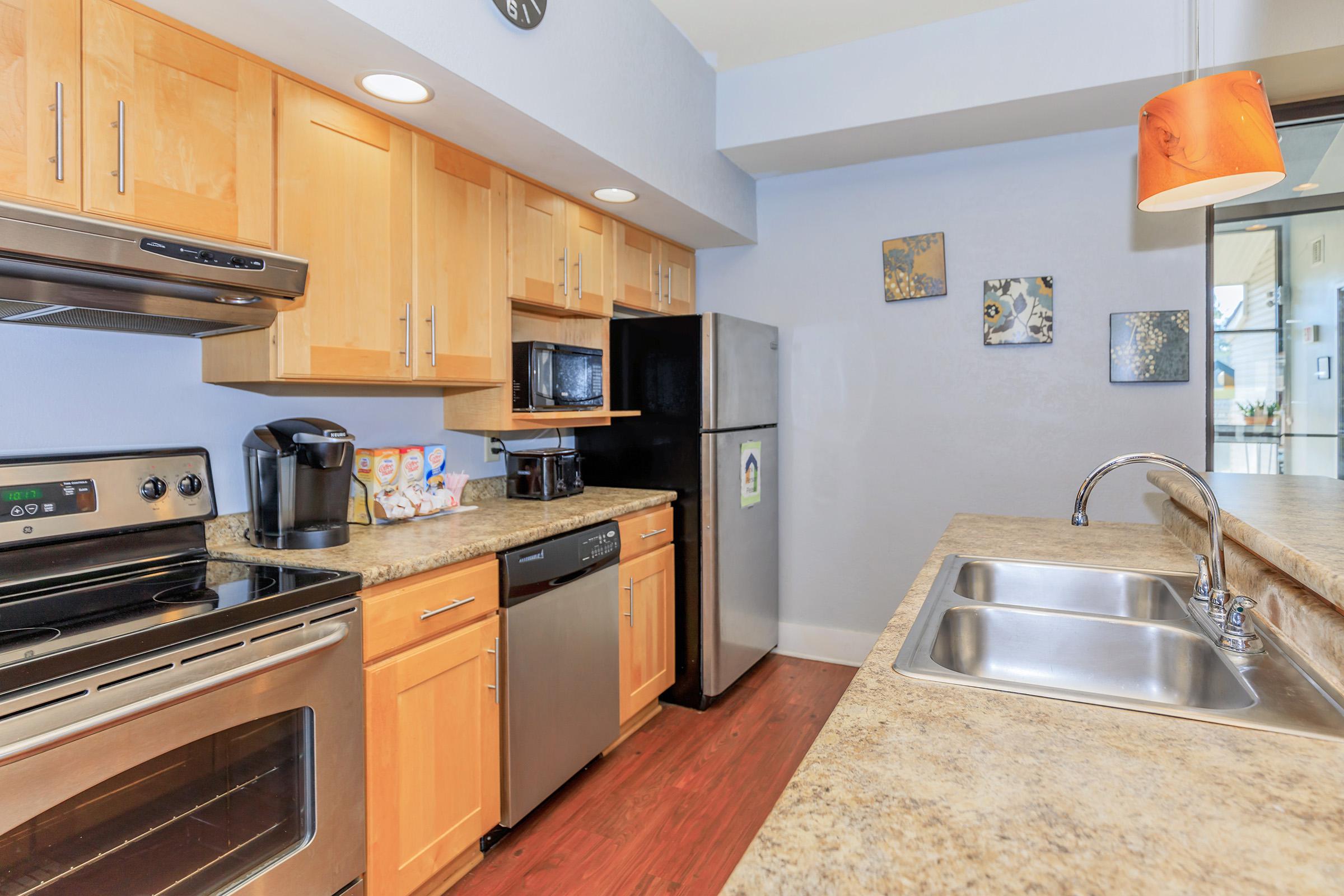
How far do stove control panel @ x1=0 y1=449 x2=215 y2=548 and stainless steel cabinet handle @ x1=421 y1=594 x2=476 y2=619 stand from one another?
61 centimetres

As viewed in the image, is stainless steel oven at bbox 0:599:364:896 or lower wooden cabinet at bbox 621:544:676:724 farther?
lower wooden cabinet at bbox 621:544:676:724

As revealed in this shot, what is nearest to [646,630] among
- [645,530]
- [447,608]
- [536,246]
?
[645,530]

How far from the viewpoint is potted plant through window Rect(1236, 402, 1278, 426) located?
2.79 meters

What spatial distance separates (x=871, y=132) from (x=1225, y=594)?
2.32m

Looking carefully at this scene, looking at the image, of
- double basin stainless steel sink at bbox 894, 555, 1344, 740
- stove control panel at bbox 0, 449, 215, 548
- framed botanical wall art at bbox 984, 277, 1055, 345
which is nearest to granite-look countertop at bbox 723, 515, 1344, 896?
double basin stainless steel sink at bbox 894, 555, 1344, 740

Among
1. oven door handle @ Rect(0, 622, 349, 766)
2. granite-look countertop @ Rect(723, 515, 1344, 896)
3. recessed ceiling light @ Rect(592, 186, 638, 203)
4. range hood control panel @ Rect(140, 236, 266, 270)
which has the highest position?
recessed ceiling light @ Rect(592, 186, 638, 203)

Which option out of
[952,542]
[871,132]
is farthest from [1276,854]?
[871,132]

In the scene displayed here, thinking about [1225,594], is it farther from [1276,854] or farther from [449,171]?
[449,171]

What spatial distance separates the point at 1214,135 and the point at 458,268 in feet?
6.21

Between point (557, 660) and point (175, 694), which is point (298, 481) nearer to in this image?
point (175, 694)

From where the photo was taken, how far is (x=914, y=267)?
328 centimetres

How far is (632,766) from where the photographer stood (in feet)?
8.26

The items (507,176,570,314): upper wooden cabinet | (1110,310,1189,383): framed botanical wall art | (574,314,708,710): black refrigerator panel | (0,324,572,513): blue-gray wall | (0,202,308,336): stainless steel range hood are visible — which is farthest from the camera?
(574,314,708,710): black refrigerator panel

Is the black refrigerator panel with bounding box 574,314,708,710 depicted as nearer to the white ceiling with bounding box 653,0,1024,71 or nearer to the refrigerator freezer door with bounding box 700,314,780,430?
the refrigerator freezer door with bounding box 700,314,780,430
